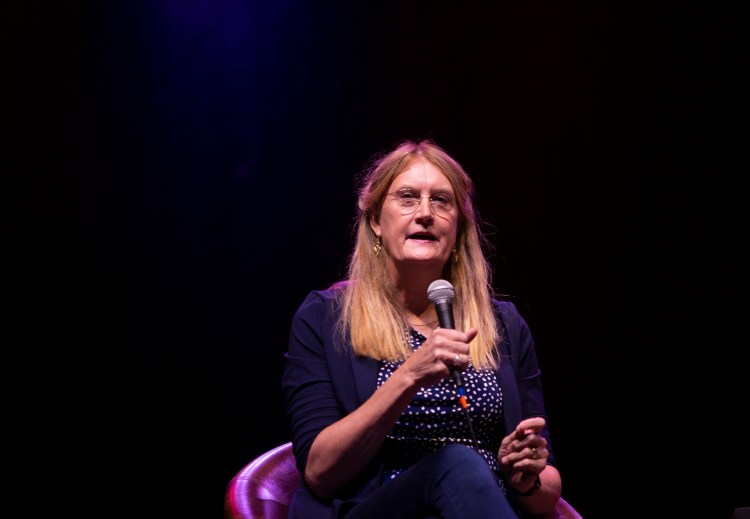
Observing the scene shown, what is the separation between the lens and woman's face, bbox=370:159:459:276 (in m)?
1.84

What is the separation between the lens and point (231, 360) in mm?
2561

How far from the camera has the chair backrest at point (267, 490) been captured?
1654 millimetres

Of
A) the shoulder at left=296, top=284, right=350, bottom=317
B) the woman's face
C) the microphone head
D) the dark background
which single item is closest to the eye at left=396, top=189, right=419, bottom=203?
the woman's face

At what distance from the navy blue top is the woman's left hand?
191 mm

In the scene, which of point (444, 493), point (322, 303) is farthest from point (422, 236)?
point (444, 493)

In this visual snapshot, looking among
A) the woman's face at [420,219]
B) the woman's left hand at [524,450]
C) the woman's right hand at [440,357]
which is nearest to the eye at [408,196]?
the woman's face at [420,219]

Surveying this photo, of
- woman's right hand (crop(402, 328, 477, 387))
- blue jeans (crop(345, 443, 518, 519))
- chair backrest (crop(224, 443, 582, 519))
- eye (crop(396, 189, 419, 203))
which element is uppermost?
eye (crop(396, 189, 419, 203))

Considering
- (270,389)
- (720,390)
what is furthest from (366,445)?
(720,390)

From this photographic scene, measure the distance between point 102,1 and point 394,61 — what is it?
1024 millimetres

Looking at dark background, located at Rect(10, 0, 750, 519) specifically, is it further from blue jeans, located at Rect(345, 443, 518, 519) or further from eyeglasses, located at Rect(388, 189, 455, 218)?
blue jeans, located at Rect(345, 443, 518, 519)

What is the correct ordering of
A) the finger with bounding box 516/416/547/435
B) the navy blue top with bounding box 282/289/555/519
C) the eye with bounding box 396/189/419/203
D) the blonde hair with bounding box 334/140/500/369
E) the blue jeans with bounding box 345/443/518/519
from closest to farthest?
the blue jeans with bounding box 345/443/518/519
the finger with bounding box 516/416/547/435
the navy blue top with bounding box 282/289/555/519
the blonde hair with bounding box 334/140/500/369
the eye with bounding box 396/189/419/203

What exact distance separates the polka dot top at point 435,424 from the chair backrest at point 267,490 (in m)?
0.27

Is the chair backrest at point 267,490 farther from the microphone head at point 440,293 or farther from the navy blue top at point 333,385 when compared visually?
the microphone head at point 440,293

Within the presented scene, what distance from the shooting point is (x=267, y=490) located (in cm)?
180
